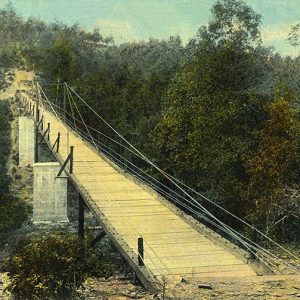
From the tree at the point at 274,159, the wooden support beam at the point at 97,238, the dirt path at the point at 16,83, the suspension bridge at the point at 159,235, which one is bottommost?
the wooden support beam at the point at 97,238

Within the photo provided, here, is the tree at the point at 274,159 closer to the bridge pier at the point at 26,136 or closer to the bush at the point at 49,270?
the bush at the point at 49,270

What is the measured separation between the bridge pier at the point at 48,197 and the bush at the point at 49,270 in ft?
30.4

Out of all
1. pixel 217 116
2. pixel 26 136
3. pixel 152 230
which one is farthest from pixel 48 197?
pixel 152 230

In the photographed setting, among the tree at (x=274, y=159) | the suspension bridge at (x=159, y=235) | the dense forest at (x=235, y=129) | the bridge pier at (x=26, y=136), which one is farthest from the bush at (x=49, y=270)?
the bridge pier at (x=26, y=136)

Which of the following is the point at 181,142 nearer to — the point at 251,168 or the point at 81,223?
the point at 251,168

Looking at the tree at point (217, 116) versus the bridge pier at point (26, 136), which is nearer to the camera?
the tree at point (217, 116)

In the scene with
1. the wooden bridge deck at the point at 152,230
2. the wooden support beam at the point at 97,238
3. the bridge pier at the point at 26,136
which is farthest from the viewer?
the bridge pier at the point at 26,136

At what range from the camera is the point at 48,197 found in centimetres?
1898

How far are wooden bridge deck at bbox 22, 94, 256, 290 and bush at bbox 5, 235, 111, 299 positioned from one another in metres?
0.71

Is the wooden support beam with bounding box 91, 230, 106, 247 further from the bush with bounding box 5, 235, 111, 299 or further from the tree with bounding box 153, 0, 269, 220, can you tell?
the tree with bounding box 153, 0, 269, 220

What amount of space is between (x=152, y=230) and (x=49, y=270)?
72.1 inches

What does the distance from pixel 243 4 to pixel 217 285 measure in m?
16.2

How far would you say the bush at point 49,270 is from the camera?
862 cm

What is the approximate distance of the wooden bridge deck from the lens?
7.88 meters
